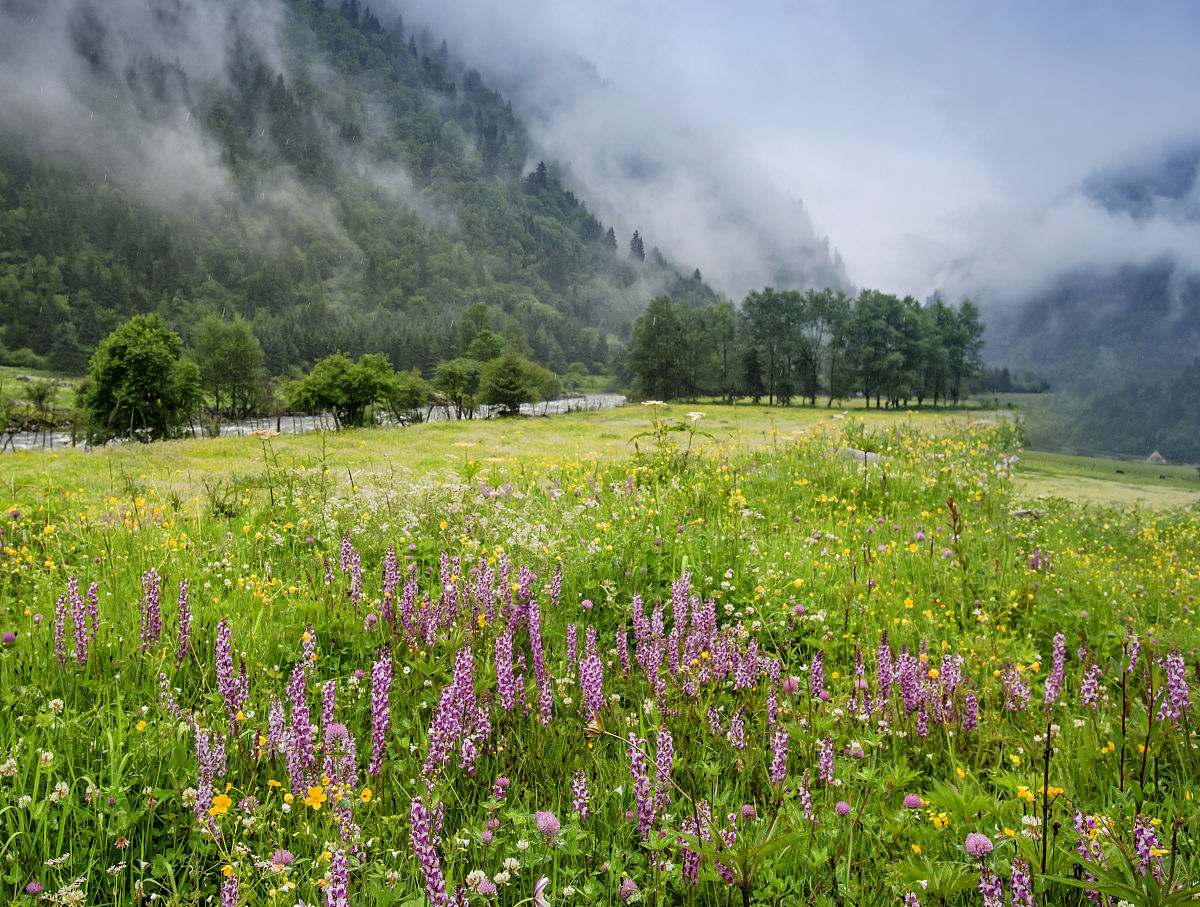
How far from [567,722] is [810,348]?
88.4 m

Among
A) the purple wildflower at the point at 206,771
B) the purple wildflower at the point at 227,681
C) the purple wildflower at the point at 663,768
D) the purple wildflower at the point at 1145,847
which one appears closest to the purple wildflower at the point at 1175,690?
the purple wildflower at the point at 1145,847

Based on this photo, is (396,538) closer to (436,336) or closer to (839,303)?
(839,303)

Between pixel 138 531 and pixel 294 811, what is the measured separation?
5309 millimetres

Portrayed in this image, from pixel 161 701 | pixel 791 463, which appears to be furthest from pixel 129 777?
pixel 791 463

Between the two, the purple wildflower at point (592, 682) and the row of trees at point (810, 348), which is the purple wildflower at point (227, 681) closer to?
the purple wildflower at point (592, 682)

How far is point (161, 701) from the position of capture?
10.2ft

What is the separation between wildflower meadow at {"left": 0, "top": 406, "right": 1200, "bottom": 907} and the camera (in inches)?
85.1

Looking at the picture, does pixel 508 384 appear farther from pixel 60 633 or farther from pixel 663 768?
pixel 663 768

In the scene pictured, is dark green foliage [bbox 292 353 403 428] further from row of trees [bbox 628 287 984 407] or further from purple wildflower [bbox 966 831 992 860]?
purple wildflower [bbox 966 831 992 860]

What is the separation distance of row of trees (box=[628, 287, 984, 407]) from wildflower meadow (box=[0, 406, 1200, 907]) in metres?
79.9

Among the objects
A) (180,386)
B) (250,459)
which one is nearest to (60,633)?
(250,459)

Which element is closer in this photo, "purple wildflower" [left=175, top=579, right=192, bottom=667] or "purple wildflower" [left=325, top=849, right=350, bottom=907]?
"purple wildflower" [left=325, top=849, right=350, bottom=907]

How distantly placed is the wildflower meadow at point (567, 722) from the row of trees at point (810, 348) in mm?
79891

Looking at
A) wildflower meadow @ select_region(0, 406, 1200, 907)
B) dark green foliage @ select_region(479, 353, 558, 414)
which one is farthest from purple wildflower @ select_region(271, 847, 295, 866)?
dark green foliage @ select_region(479, 353, 558, 414)
